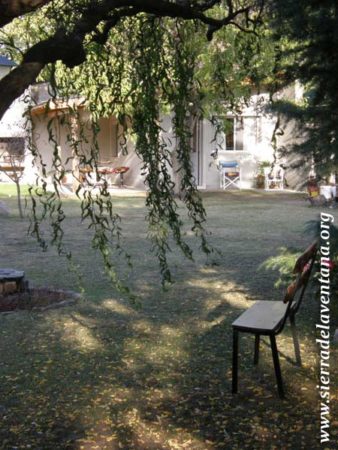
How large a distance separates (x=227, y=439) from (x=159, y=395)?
83cm

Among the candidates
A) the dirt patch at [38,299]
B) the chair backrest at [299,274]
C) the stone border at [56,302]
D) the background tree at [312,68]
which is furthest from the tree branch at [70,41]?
the dirt patch at [38,299]

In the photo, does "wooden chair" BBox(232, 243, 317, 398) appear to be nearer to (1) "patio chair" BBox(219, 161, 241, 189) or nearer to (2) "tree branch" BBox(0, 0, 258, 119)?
(2) "tree branch" BBox(0, 0, 258, 119)

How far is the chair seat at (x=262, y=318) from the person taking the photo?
3.98 m

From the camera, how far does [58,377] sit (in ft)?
14.9

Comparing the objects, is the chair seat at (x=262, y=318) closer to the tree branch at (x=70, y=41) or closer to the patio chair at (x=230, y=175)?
the tree branch at (x=70, y=41)

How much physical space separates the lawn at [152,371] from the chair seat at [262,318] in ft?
1.62

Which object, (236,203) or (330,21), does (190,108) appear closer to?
(330,21)

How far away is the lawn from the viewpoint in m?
3.57

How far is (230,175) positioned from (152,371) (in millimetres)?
19874

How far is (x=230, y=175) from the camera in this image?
79.1 feet

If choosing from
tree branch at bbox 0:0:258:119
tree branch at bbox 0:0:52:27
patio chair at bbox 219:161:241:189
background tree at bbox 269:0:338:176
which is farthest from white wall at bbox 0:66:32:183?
patio chair at bbox 219:161:241:189

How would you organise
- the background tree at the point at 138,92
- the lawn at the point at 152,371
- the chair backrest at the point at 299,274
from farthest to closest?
the chair backrest at the point at 299,274 → the lawn at the point at 152,371 → the background tree at the point at 138,92

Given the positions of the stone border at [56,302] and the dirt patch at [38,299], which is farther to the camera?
the dirt patch at [38,299]

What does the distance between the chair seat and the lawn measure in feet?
1.62
